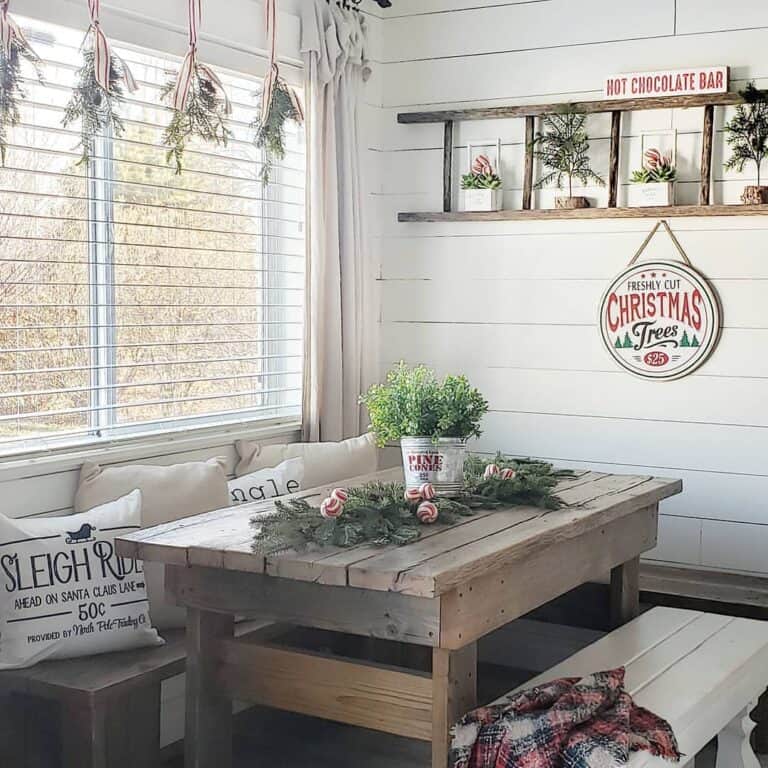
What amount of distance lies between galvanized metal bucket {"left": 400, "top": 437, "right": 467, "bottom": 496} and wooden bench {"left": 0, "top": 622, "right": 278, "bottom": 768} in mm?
730

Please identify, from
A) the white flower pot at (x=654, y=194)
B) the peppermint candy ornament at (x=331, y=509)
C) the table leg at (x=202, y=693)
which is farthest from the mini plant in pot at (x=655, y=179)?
the table leg at (x=202, y=693)

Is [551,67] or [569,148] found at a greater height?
[551,67]

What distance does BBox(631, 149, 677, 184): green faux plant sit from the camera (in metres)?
3.88

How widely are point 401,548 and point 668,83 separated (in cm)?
217

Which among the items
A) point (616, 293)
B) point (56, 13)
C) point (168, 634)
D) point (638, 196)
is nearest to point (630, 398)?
point (616, 293)

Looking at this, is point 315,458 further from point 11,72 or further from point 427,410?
point 11,72

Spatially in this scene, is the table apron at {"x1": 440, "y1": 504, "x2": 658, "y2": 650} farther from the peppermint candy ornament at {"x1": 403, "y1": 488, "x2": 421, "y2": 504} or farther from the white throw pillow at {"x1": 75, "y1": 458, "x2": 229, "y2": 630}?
the white throw pillow at {"x1": 75, "y1": 458, "x2": 229, "y2": 630}

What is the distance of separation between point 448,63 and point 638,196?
92 centimetres

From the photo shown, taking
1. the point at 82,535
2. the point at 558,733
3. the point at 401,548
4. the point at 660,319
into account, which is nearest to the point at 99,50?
the point at 82,535

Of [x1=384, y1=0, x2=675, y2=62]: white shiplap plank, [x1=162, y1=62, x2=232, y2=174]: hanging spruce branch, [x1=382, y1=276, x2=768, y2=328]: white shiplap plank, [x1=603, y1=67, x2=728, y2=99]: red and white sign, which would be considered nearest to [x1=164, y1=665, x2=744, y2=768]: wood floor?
[x1=382, y1=276, x2=768, y2=328]: white shiplap plank

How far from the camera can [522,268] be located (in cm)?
424

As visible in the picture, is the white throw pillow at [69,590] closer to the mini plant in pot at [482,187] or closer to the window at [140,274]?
the window at [140,274]

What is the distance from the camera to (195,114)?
11.5ft

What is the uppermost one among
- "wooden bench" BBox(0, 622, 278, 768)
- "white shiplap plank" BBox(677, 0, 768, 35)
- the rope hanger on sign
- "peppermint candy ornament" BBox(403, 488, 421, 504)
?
"white shiplap plank" BBox(677, 0, 768, 35)
